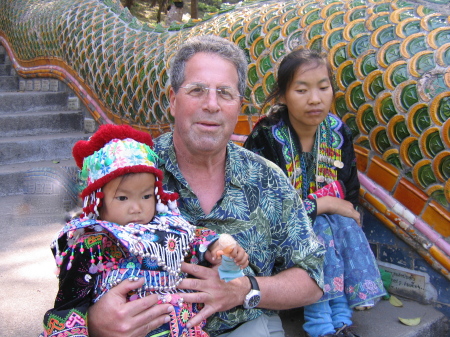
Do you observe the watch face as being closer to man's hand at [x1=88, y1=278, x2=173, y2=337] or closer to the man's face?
man's hand at [x1=88, y1=278, x2=173, y2=337]

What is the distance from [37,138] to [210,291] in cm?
402

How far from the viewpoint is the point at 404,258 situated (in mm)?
2586

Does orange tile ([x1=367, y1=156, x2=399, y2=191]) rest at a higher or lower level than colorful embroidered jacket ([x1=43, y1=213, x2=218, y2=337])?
higher

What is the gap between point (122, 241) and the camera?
4.82 feet

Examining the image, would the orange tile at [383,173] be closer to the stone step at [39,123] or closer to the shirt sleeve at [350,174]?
the shirt sleeve at [350,174]

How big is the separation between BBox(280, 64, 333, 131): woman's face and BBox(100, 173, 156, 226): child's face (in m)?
1.08

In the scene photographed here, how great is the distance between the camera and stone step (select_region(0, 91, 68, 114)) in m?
5.57

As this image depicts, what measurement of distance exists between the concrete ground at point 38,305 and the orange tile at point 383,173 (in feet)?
2.14

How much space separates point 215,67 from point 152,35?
10.2 feet

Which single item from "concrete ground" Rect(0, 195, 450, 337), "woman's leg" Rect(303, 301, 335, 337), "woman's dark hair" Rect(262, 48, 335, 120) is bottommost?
"concrete ground" Rect(0, 195, 450, 337)

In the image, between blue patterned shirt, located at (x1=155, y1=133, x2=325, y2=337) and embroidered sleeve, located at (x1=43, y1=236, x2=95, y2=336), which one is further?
blue patterned shirt, located at (x1=155, y1=133, x2=325, y2=337)

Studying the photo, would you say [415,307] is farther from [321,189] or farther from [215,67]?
[215,67]

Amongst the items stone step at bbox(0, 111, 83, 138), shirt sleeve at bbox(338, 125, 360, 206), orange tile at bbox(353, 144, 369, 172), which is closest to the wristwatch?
shirt sleeve at bbox(338, 125, 360, 206)

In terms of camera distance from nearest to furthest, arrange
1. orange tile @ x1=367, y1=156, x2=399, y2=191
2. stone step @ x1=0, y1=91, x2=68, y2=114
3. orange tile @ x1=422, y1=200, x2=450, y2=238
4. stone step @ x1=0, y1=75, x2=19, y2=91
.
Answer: orange tile @ x1=422, y1=200, x2=450, y2=238, orange tile @ x1=367, y1=156, x2=399, y2=191, stone step @ x1=0, y1=91, x2=68, y2=114, stone step @ x1=0, y1=75, x2=19, y2=91
